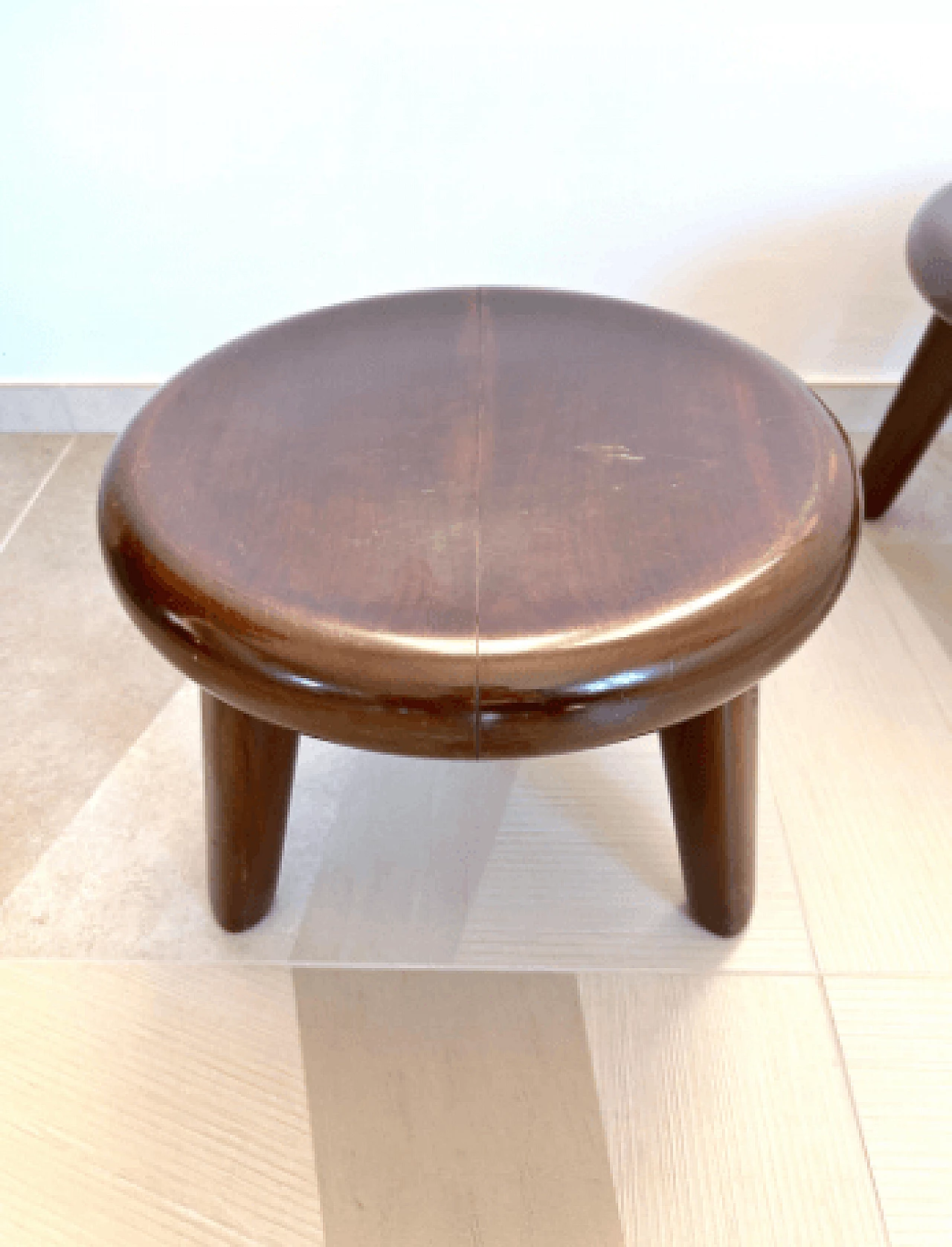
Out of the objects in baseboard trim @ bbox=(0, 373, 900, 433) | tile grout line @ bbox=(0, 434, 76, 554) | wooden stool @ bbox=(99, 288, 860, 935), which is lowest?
tile grout line @ bbox=(0, 434, 76, 554)

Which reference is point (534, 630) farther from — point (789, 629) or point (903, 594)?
point (903, 594)

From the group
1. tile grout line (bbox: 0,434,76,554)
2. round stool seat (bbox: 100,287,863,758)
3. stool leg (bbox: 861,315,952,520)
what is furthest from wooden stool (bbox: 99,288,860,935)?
tile grout line (bbox: 0,434,76,554)

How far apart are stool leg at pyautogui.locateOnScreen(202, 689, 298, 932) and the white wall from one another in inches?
32.6

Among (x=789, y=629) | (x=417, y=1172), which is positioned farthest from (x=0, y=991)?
(x=789, y=629)

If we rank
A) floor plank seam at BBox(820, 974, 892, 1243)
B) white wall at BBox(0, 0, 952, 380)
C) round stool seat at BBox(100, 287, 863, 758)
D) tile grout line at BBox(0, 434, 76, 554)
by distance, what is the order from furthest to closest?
tile grout line at BBox(0, 434, 76, 554)
white wall at BBox(0, 0, 952, 380)
floor plank seam at BBox(820, 974, 892, 1243)
round stool seat at BBox(100, 287, 863, 758)

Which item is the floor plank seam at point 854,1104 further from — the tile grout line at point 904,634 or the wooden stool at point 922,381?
the wooden stool at point 922,381

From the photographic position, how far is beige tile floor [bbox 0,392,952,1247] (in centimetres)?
71

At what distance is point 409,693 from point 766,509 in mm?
247

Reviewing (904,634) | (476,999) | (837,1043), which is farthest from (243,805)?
(904,634)

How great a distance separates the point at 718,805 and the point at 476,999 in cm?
26

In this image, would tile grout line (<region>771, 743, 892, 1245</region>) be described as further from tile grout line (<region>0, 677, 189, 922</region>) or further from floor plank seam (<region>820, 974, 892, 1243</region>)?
tile grout line (<region>0, 677, 189, 922</region>)

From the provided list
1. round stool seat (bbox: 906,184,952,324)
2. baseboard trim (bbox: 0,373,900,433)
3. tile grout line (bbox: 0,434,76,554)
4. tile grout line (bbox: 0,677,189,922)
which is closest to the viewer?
tile grout line (bbox: 0,677,189,922)

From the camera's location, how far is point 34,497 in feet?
4.53

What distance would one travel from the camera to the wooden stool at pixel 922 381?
993 mm
